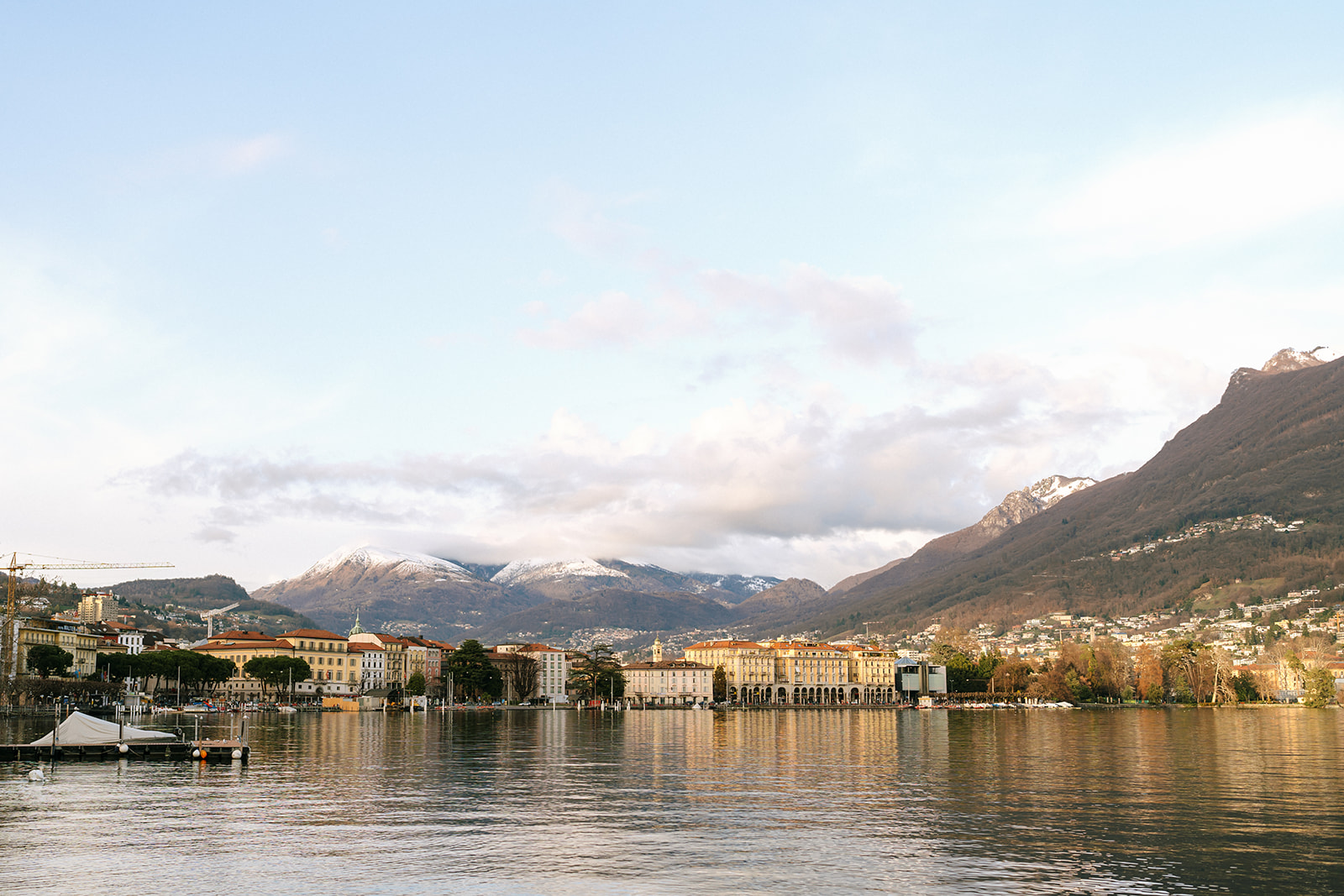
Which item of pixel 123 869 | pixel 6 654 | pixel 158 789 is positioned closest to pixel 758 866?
pixel 123 869

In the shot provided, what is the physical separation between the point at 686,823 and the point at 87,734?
5167 centimetres

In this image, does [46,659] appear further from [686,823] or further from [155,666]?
[686,823]

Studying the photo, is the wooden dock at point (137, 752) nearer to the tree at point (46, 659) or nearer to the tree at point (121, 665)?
the tree at point (46, 659)

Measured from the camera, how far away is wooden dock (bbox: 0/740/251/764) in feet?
236

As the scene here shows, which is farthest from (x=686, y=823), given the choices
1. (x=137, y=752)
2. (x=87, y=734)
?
(x=87, y=734)

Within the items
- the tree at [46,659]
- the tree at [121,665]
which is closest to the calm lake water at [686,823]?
the tree at [46,659]

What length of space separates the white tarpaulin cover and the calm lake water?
3.51 metres

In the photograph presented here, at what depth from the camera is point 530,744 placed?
94.6 metres

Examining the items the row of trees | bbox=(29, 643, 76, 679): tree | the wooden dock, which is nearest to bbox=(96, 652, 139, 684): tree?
the row of trees

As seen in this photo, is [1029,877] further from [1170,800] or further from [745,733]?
[745,733]

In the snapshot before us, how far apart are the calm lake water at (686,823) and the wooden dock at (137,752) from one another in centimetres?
288

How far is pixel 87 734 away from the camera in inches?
2928

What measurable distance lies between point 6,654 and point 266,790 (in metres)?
126

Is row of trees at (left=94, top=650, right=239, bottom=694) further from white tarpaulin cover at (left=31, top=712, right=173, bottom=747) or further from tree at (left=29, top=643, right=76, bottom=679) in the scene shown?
white tarpaulin cover at (left=31, top=712, right=173, bottom=747)
